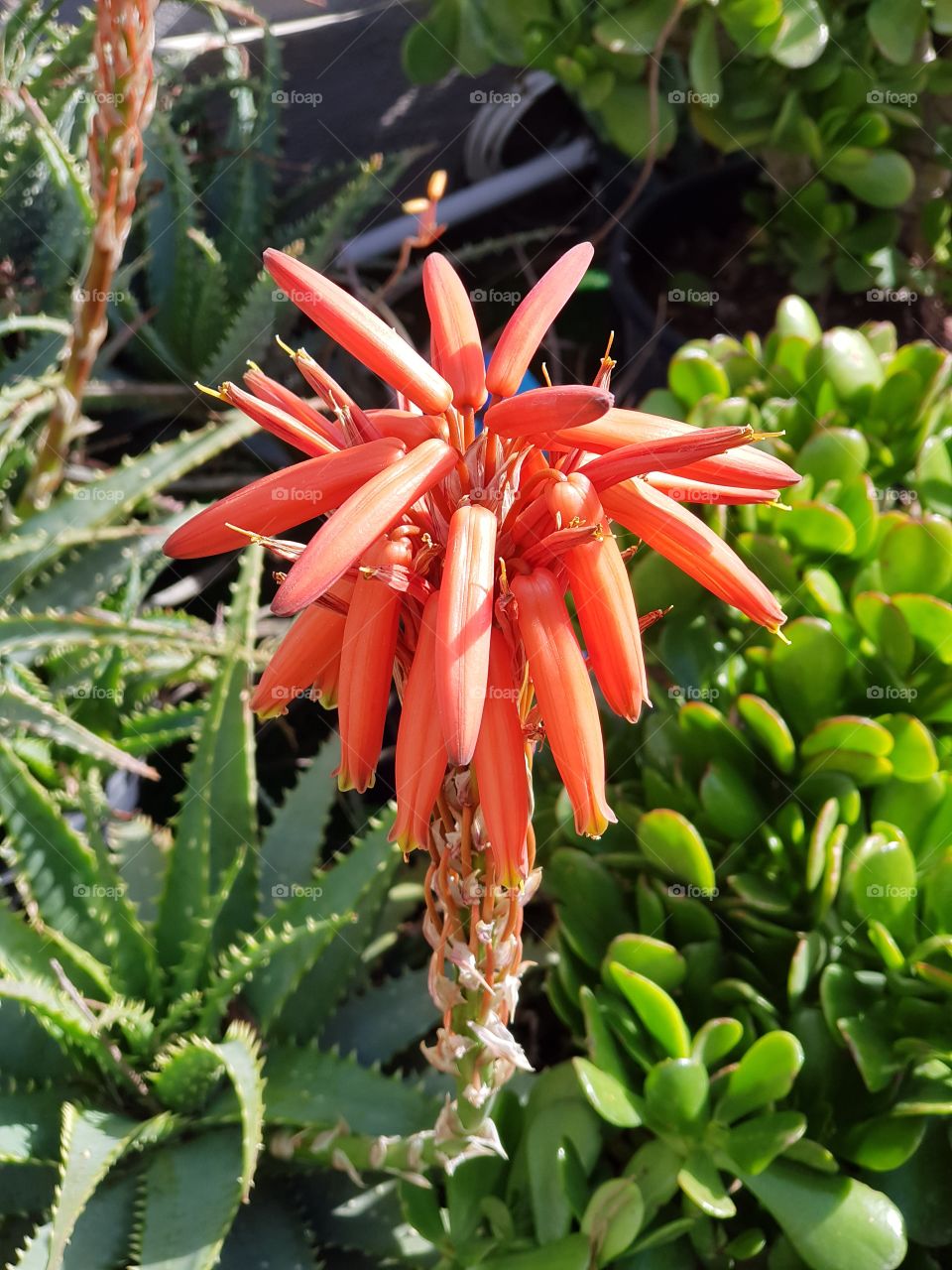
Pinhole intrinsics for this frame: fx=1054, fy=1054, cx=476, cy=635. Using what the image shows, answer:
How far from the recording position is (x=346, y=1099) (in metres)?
1.08

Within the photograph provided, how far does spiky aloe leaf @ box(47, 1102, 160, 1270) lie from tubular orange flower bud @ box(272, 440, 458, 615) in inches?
26.7

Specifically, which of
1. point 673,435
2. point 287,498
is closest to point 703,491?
point 673,435

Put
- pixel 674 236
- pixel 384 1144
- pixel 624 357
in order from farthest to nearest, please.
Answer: pixel 674 236 → pixel 624 357 → pixel 384 1144

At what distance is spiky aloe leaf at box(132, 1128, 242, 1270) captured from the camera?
3.17 feet

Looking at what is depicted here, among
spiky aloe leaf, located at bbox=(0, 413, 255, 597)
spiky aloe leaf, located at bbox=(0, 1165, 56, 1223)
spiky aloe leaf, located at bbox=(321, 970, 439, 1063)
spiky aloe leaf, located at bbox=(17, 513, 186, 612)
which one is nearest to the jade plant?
spiky aloe leaf, located at bbox=(0, 413, 255, 597)

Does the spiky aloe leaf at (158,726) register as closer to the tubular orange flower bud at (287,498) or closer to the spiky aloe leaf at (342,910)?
the spiky aloe leaf at (342,910)

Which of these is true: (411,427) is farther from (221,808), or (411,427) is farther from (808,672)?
(221,808)

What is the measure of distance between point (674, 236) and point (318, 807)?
172 cm

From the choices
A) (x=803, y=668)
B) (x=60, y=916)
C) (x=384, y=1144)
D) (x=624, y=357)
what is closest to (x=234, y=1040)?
(x=384, y=1144)

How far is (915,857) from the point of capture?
3.59ft

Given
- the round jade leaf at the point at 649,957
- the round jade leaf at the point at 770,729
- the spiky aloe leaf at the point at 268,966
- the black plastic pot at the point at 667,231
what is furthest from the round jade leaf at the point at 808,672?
the black plastic pot at the point at 667,231

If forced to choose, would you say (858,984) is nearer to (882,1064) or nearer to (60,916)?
(882,1064)

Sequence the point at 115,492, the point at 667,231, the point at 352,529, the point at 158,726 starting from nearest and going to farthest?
the point at 352,529 < the point at 115,492 < the point at 158,726 < the point at 667,231

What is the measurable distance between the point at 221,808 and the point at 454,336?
2.70 feet
